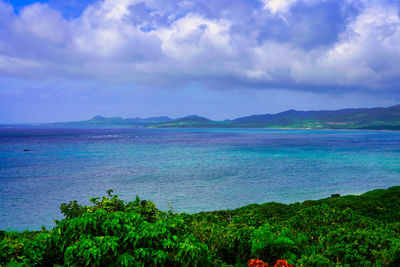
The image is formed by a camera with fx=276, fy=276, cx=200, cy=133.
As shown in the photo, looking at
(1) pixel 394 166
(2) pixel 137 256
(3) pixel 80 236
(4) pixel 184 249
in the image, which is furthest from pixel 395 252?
(1) pixel 394 166

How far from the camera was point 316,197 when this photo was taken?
4012 cm

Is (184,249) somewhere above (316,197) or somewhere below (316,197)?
above

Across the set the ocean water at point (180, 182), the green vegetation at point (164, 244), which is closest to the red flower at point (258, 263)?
the green vegetation at point (164, 244)

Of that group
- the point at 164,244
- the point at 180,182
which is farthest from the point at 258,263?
the point at 180,182

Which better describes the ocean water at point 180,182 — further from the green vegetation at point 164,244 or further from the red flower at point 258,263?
the red flower at point 258,263

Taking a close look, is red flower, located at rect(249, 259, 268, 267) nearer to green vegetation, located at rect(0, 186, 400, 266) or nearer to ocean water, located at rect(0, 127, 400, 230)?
green vegetation, located at rect(0, 186, 400, 266)

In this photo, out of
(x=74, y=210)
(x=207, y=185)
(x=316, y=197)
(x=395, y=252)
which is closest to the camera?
(x=395, y=252)

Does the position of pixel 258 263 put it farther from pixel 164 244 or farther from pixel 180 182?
pixel 180 182

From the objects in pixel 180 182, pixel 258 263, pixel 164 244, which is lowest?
pixel 180 182

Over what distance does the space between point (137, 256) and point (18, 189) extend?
1765 inches

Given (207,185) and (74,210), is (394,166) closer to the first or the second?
(207,185)

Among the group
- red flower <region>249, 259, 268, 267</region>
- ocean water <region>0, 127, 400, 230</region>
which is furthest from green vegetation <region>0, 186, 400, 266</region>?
ocean water <region>0, 127, 400, 230</region>

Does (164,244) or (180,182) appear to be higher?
(164,244)

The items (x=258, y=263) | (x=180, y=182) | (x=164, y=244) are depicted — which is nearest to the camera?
(x=258, y=263)
